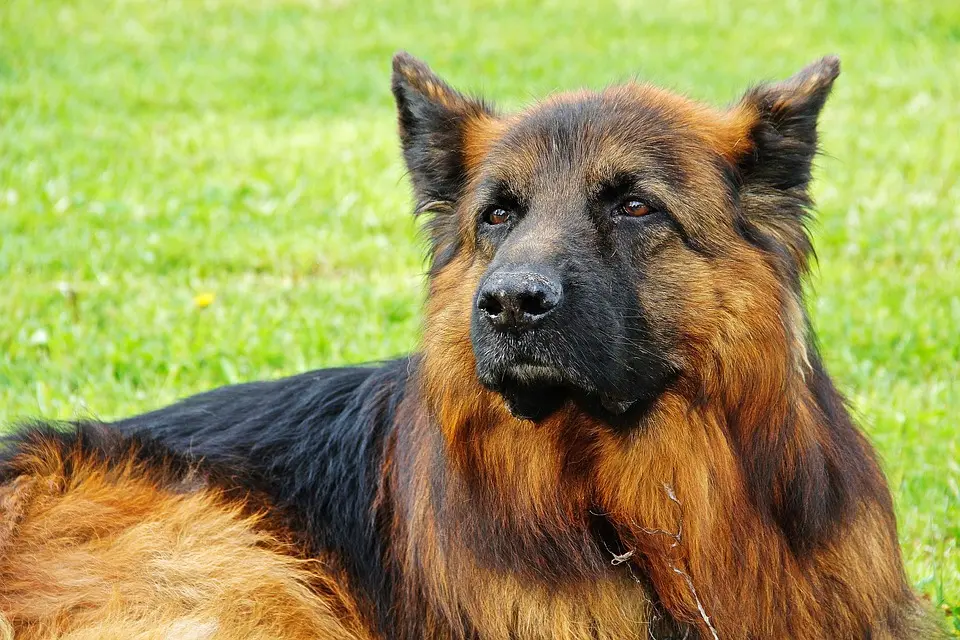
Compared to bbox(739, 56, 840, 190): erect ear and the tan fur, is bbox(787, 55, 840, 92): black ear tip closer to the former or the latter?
bbox(739, 56, 840, 190): erect ear

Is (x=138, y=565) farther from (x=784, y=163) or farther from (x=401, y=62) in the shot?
(x=784, y=163)

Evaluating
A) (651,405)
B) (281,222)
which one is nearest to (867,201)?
(281,222)

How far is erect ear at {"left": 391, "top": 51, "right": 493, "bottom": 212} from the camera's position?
4.78 meters

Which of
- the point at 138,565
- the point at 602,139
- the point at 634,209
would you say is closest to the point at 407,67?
the point at 602,139

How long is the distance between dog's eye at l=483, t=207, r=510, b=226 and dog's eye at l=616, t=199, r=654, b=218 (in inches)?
18.1

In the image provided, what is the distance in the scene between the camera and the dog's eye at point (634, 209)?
430cm

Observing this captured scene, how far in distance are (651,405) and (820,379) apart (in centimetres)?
66

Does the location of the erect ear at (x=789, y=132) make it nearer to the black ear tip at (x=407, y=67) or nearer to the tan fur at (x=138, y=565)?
the black ear tip at (x=407, y=67)

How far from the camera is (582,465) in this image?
14.2 feet

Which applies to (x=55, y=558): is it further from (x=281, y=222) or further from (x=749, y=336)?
(x=281, y=222)

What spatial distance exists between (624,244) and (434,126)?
105 cm

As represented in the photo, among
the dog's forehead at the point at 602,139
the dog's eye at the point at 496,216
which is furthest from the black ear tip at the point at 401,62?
the dog's eye at the point at 496,216

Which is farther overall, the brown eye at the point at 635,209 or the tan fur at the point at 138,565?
the brown eye at the point at 635,209

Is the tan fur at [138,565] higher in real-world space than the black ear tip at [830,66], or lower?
lower
